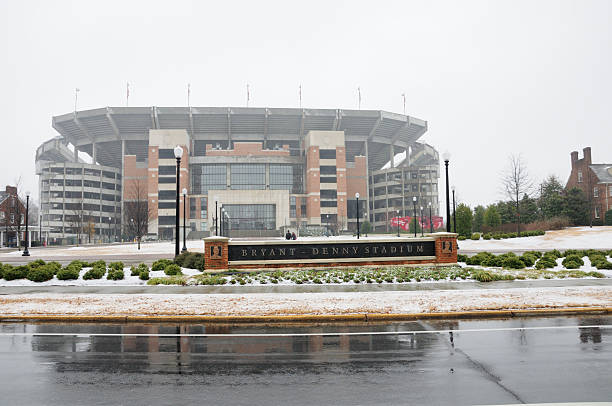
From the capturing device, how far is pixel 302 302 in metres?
10.9

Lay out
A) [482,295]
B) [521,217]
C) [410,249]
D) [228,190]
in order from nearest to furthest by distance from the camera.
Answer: [482,295], [410,249], [521,217], [228,190]

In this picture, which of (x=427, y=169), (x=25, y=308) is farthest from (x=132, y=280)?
(x=427, y=169)

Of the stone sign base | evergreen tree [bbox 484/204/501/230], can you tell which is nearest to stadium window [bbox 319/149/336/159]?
evergreen tree [bbox 484/204/501/230]

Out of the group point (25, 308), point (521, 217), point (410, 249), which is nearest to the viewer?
point (25, 308)

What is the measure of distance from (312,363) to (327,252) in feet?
42.5

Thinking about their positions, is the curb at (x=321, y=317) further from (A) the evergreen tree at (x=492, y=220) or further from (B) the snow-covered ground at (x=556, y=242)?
(A) the evergreen tree at (x=492, y=220)

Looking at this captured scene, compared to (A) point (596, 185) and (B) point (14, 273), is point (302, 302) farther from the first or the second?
(A) point (596, 185)

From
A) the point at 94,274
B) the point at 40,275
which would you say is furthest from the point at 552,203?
the point at 40,275

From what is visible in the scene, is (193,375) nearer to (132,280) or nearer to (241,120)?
(132,280)

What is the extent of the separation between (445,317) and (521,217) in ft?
185

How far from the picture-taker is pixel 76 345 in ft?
24.1

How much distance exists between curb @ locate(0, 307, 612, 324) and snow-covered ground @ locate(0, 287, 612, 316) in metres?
0.26

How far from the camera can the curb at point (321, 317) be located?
30.1 feet

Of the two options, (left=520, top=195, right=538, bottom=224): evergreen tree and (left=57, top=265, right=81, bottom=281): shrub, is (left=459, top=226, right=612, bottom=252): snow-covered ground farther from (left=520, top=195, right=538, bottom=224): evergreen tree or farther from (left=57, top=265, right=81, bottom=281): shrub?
(left=57, top=265, right=81, bottom=281): shrub
